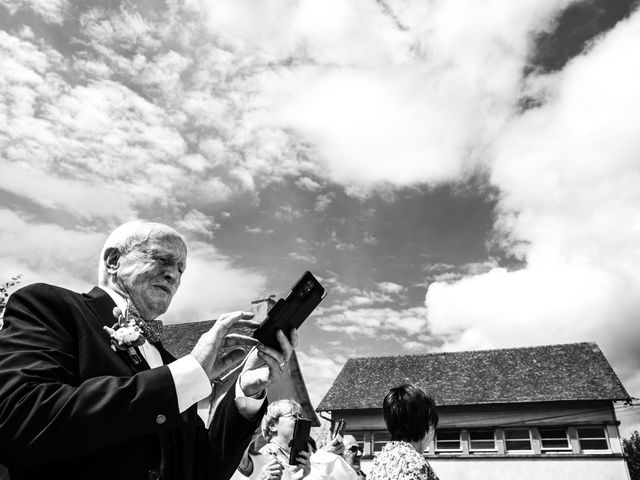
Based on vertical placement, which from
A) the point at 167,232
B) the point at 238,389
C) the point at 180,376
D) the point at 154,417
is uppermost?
the point at 167,232

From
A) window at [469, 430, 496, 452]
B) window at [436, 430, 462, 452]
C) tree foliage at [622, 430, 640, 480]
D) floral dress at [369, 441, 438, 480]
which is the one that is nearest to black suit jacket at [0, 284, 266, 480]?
floral dress at [369, 441, 438, 480]

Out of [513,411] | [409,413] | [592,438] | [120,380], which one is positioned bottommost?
[120,380]

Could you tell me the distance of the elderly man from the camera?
1.58 m

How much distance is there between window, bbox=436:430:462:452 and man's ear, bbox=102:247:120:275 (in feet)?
90.8

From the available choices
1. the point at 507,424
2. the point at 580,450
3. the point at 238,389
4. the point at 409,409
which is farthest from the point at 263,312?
the point at 238,389

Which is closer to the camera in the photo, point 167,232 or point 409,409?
point 167,232

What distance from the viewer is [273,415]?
5422 millimetres

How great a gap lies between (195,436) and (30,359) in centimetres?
89

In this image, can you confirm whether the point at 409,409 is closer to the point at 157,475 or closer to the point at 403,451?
the point at 403,451

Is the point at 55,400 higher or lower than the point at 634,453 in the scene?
lower

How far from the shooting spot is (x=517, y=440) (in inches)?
1013

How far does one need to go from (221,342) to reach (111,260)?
2.80ft

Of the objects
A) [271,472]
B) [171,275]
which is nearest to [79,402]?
[171,275]

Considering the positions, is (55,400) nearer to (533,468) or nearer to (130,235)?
(130,235)
